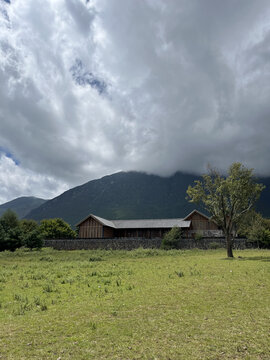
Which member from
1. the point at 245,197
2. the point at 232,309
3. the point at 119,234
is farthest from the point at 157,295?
the point at 119,234

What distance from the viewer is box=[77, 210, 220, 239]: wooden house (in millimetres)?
70062

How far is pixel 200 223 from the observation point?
250ft

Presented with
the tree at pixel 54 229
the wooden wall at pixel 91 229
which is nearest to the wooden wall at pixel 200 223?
the wooden wall at pixel 91 229

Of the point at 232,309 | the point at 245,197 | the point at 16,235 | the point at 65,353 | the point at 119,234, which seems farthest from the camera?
the point at 119,234

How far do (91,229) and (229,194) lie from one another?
4913 centimetres

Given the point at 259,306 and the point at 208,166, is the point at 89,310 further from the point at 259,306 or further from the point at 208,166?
the point at 208,166

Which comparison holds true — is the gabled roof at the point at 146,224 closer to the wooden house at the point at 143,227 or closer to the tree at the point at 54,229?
the wooden house at the point at 143,227

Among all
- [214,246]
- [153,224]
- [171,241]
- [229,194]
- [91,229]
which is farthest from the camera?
[153,224]

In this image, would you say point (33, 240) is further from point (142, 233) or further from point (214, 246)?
point (214, 246)

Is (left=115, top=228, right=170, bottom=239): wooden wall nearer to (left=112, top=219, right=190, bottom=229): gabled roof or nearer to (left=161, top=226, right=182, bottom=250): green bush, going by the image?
(left=112, top=219, right=190, bottom=229): gabled roof

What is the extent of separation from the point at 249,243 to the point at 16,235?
5279cm

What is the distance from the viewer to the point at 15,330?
7043 mm

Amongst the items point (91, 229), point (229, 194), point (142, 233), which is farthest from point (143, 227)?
point (229, 194)

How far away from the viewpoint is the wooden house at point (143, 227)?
70.1 meters
